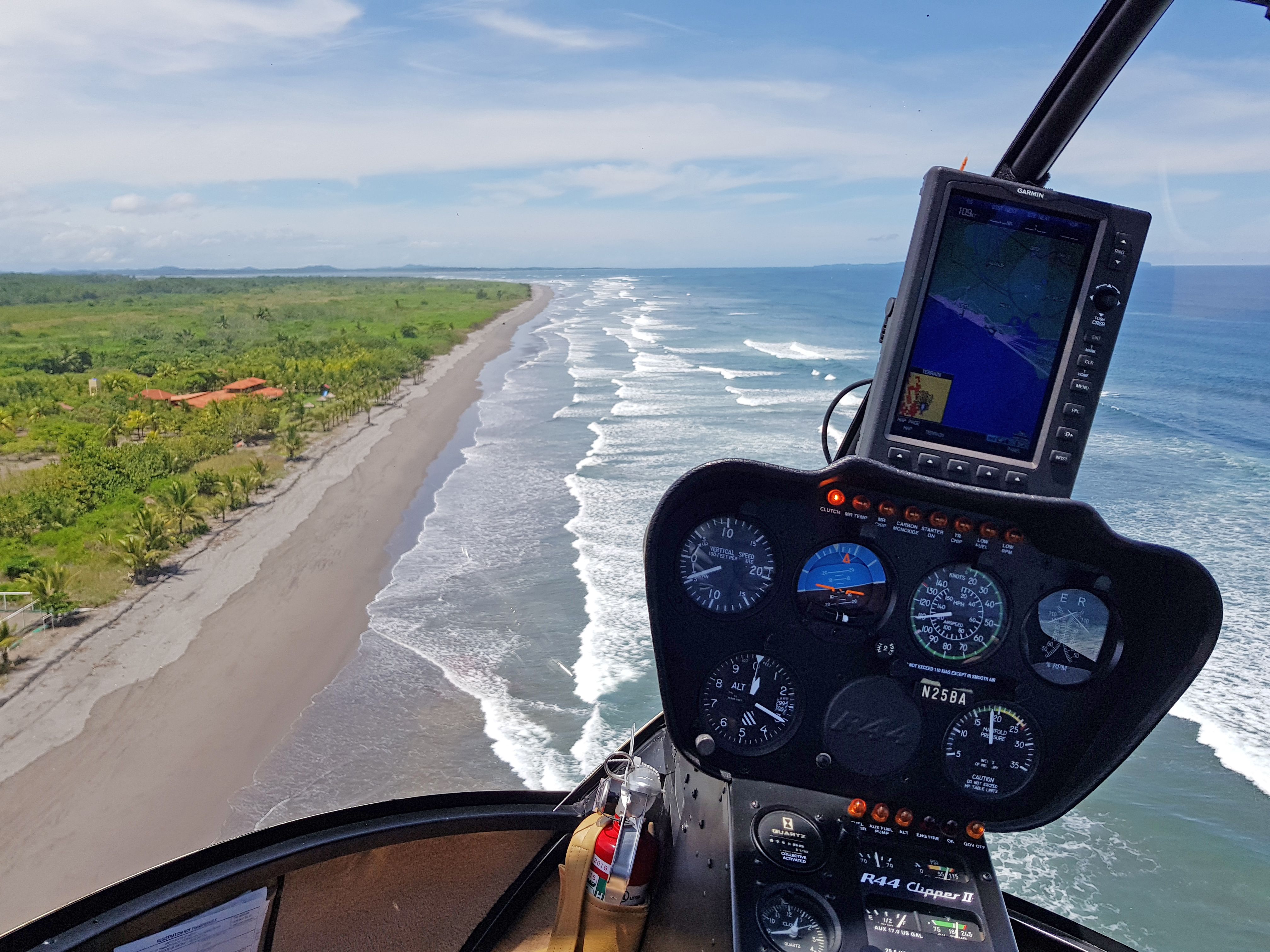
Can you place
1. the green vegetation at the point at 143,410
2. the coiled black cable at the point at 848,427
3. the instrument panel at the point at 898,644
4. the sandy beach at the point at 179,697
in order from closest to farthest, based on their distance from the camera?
the instrument panel at the point at 898,644
the coiled black cable at the point at 848,427
the sandy beach at the point at 179,697
the green vegetation at the point at 143,410

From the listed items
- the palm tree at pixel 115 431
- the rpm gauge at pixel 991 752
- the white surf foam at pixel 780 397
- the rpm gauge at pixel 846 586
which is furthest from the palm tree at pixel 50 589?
the white surf foam at pixel 780 397

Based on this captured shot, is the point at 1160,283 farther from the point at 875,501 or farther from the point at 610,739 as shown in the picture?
the point at 610,739

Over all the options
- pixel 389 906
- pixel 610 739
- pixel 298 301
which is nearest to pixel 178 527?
pixel 610 739

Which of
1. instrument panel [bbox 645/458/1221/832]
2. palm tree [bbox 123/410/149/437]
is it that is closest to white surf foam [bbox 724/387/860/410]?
palm tree [bbox 123/410/149/437]

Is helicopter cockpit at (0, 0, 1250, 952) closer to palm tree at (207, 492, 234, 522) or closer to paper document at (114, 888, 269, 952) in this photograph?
paper document at (114, 888, 269, 952)

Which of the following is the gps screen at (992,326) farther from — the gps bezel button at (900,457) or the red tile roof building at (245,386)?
the red tile roof building at (245,386)

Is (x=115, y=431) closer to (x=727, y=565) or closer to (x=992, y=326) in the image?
(x=727, y=565)

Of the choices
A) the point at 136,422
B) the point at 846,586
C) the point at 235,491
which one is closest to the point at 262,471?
the point at 235,491
